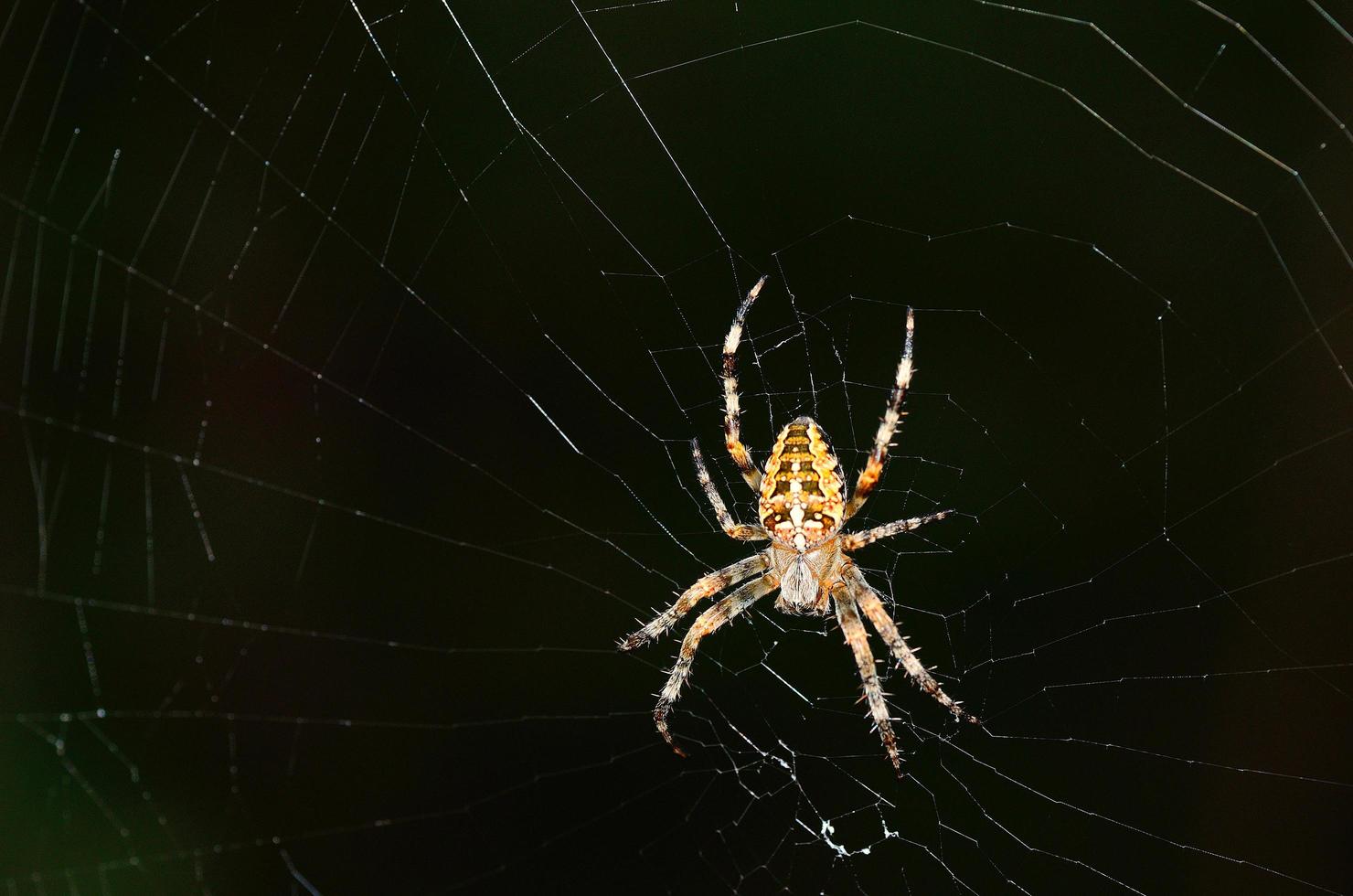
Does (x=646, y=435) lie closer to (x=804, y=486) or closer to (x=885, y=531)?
(x=804, y=486)

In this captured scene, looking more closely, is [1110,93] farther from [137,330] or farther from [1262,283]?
[137,330]

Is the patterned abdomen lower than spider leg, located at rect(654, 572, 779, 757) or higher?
higher

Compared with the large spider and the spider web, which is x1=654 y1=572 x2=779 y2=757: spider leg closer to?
the large spider

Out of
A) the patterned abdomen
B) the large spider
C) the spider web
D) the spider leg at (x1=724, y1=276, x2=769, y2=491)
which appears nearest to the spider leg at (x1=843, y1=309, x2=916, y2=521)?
the large spider

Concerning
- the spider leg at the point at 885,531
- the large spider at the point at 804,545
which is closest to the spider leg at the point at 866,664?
the large spider at the point at 804,545

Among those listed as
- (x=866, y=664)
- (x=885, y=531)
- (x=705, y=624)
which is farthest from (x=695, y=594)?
(x=885, y=531)

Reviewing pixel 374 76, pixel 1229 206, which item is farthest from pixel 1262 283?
pixel 374 76
